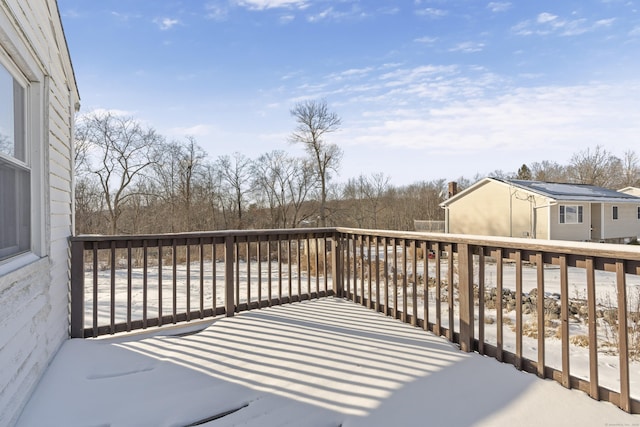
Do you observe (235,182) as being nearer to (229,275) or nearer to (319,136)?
(319,136)

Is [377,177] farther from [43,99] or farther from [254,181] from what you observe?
[43,99]

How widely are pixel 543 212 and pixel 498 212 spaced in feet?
6.84

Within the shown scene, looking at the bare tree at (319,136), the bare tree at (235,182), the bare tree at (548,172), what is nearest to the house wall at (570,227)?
the bare tree at (319,136)

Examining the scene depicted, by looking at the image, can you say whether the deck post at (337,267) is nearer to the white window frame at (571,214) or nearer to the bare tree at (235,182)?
the bare tree at (235,182)

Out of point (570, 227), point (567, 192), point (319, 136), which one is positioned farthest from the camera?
point (319, 136)

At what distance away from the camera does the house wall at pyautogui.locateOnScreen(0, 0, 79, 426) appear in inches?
59.3

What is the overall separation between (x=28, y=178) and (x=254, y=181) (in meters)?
16.5

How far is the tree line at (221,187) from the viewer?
45.8 ft

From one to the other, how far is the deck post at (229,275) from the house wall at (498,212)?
619 inches

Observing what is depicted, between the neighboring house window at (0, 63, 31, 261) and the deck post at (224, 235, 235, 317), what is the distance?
1.61 metres

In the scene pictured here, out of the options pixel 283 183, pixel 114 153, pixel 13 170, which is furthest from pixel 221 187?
pixel 13 170

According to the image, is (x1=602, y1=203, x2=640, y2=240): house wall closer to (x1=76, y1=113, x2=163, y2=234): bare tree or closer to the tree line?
the tree line

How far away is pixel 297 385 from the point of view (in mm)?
2000

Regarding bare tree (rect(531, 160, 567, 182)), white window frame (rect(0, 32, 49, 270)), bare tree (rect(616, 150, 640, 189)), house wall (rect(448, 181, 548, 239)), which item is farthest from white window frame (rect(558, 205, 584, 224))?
white window frame (rect(0, 32, 49, 270))
